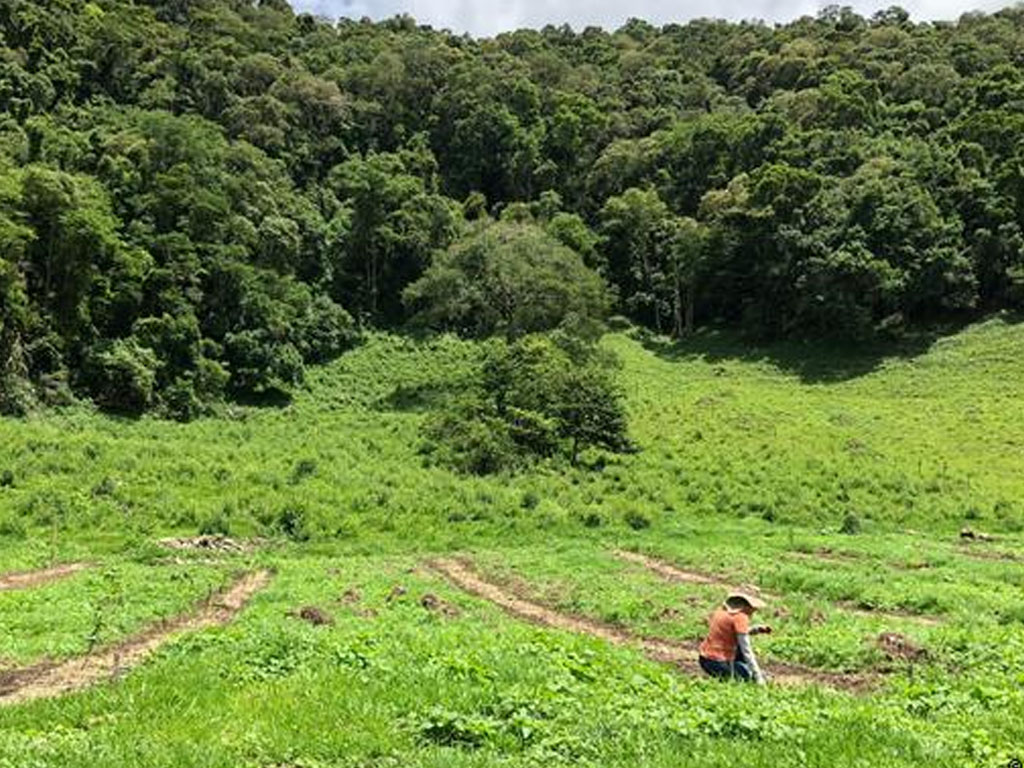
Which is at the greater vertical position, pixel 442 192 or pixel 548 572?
pixel 442 192

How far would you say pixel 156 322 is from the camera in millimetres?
55688

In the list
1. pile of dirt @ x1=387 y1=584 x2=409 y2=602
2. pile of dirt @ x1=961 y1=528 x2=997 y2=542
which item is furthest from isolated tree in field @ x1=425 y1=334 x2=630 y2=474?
pile of dirt @ x1=387 y1=584 x2=409 y2=602

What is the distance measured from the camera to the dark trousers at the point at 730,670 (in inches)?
458

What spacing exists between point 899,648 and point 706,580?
947 cm

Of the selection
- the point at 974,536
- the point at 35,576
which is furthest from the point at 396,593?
the point at 974,536

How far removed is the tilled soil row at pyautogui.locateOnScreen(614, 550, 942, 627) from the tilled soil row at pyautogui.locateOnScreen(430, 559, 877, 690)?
339 cm

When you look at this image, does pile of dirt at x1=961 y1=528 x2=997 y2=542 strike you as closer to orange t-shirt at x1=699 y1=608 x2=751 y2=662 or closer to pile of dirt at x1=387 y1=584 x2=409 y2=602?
pile of dirt at x1=387 y1=584 x2=409 y2=602

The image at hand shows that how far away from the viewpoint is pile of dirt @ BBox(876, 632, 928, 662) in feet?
47.1

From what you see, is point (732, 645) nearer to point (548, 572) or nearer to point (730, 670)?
point (730, 670)

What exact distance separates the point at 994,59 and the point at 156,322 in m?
94.4

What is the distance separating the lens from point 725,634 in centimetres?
1185

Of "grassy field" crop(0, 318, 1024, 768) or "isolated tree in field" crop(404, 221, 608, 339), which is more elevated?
"isolated tree in field" crop(404, 221, 608, 339)

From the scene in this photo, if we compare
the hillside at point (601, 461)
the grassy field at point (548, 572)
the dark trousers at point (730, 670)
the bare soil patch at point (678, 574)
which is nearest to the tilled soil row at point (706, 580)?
the bare soil patch at point (678, 574)

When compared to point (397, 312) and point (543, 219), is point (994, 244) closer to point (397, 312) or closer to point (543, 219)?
point (543, 219)
